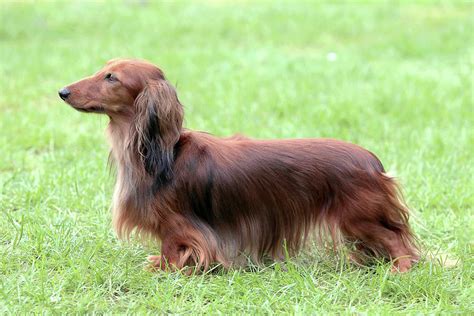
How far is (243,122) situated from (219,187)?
305 cm

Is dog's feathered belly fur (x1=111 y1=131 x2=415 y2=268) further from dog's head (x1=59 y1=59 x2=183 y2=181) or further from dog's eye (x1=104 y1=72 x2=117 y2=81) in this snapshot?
dog's eye (x1=104 y1=72 x2=117 y2=81)

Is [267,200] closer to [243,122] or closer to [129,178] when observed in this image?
[129,178]

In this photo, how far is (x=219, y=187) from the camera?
3.93 metres

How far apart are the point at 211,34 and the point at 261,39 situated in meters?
0.73

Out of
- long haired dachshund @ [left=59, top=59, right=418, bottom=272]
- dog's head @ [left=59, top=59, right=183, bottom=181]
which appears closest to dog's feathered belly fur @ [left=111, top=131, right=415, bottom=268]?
long haired dachshund @ [left=59, top=59, right=418, bottom=272]

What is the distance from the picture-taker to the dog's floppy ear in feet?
12.5

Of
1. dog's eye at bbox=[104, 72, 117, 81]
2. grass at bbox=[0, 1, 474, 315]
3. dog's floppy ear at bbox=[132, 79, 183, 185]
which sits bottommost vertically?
grass at bbox=[0, 1, 474, 315]

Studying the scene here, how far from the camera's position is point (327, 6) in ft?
43.2

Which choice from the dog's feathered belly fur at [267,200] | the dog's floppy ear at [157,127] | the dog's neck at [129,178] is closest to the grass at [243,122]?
the dog's feathered belly fur at [267,200]

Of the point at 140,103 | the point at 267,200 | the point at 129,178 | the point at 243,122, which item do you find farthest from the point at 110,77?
the point at 243,122

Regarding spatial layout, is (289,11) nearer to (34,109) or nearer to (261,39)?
(261,39)

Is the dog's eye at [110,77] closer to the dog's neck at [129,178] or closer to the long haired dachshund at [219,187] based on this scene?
the long haired dachshund at [219,187]

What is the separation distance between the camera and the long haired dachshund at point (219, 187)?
388cm

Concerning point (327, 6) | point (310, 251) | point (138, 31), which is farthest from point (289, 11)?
point (310, 251)
